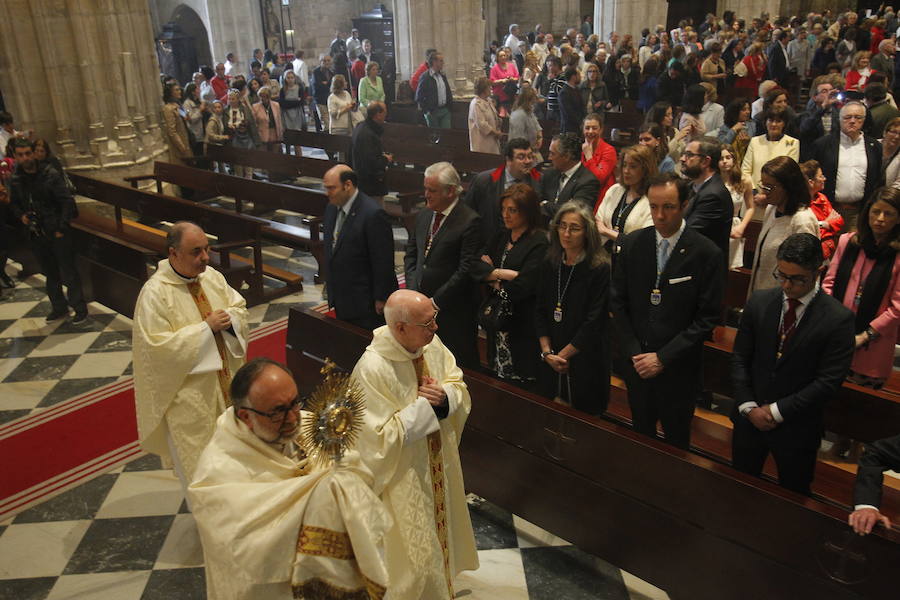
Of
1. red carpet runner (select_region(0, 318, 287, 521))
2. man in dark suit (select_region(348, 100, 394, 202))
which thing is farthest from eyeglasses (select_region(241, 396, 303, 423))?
man in dark suit (select_region(348, 100, 394, 202))

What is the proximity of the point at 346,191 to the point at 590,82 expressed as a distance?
326 inches

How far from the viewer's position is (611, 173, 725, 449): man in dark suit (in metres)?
3.61

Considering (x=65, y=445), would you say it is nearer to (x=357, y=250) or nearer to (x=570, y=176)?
(x=357, y=250)

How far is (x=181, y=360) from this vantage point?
3.74 meters

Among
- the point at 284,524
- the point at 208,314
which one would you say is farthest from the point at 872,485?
the point at 208,314

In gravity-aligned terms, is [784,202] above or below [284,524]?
above

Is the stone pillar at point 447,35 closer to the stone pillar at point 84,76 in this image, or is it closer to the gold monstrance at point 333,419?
the stone pillar at point 84,76

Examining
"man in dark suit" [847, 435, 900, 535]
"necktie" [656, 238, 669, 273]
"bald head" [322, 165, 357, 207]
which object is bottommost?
"man in dark suit" [847, 435, 900, 535]

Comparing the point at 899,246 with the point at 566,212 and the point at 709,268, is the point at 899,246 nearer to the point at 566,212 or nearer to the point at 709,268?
the point at 709,268

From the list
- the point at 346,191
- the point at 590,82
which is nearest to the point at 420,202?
the point at 590,82

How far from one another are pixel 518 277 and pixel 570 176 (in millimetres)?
1450

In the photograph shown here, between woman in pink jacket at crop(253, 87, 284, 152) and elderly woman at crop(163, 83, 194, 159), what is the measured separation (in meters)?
1.49

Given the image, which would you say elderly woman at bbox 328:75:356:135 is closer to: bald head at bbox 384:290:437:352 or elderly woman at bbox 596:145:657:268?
elderly woman at bbox 596:145:657:268

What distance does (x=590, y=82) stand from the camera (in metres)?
12.1
